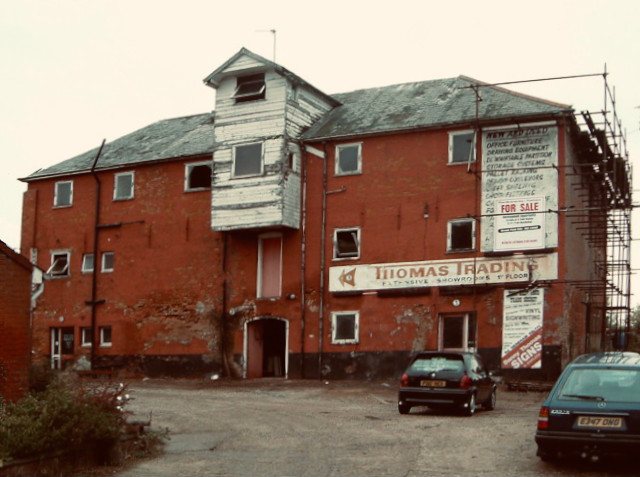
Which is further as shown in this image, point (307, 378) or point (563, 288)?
point (307, 378)

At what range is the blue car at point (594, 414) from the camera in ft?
40.5

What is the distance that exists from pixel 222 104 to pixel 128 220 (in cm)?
643

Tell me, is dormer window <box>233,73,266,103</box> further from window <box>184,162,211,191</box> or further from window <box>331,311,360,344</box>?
window <box>331,311,360,344</box>

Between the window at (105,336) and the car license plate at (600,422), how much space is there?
27226 mm

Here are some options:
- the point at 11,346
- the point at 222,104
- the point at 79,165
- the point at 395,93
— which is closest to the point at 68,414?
the point at 11,346

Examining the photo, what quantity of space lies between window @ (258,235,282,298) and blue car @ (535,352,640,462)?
2119 cm

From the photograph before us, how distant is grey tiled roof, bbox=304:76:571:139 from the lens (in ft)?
101

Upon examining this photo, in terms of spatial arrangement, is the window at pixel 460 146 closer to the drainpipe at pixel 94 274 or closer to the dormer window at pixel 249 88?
the dormer window at pixel 249 88

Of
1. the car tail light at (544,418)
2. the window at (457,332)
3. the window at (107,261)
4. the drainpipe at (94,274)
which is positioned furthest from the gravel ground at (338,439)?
the window at (107,261)

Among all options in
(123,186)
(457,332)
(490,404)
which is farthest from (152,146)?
(490,404)

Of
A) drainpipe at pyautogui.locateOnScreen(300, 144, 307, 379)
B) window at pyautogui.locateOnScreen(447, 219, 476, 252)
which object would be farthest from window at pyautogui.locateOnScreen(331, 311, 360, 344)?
window at pyautogui.locateOnScreen(447, 219, 476, 252)

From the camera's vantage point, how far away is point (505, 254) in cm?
2975

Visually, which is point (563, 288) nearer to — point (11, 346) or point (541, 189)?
point (541, 189)

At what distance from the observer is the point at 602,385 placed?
1295 cm
